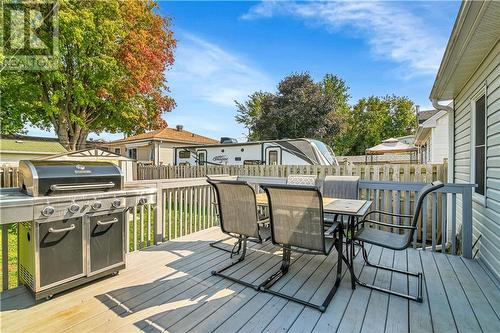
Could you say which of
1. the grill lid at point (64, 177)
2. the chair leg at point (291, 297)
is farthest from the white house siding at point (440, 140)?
the grill lid at point (64, 177)

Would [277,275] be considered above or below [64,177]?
below

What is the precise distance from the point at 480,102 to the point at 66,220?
5.32m

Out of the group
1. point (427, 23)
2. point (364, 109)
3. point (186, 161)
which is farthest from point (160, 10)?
point (364, 109)

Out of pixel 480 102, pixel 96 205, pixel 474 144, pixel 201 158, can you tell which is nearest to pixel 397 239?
pixel 474 144

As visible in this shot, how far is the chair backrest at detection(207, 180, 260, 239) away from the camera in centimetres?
271

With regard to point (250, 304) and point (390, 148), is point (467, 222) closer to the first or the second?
point (250, 304)

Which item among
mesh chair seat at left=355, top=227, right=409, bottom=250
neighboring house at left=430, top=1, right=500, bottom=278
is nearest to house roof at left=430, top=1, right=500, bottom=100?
neighboring house at left=430, top=1, right=500, bottom=278

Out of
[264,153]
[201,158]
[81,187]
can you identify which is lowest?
[81,187]

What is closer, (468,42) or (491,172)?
(468,42)

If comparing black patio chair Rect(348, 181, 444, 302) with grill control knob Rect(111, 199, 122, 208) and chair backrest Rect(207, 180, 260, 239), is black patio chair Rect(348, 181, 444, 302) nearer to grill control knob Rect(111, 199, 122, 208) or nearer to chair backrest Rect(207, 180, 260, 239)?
chair backrest Rect(207, 180, 260, 239)

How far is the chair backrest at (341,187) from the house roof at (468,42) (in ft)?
6.57

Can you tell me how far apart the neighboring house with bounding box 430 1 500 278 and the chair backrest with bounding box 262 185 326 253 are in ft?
6.76

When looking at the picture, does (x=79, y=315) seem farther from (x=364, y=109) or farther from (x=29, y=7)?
(x=364, y=109)

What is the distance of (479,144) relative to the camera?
3627 mm
